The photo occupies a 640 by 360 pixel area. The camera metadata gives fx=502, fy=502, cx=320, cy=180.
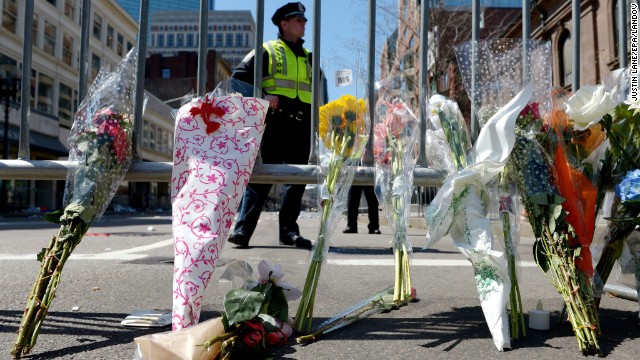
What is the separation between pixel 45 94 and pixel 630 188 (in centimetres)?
3366

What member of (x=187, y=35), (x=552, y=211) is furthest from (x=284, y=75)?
(x=187, y=35)

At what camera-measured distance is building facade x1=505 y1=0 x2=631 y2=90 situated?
14867 millimetres

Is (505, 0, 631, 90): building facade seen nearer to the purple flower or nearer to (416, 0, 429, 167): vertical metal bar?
(416, 0, 429, 167): vertical metal bar

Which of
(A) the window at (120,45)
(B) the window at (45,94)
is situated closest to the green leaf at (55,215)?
(B) the window at (45,94)

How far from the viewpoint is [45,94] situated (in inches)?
1183

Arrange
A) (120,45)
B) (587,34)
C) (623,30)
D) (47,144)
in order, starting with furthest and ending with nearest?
(120,45), (47,144), (587,34), (623,30)

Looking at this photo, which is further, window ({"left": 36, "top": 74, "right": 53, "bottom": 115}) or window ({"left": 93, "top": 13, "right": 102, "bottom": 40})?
window ({"left": 93, "top": 13, "right": 102, "bottom": 40})

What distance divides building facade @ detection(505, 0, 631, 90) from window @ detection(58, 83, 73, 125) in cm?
2649

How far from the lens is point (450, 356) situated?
1.59 m

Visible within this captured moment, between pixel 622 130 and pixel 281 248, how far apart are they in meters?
3.68

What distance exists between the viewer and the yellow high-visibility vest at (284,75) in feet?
14.5

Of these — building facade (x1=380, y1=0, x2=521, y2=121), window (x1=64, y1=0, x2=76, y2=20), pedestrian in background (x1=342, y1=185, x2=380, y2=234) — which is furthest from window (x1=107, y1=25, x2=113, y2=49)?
pedestrian in background (x1=342, y1=185, x2=380, y2=234)

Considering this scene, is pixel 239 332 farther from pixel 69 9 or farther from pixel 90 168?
pixel 69 9

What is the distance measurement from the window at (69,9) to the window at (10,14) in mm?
5948
